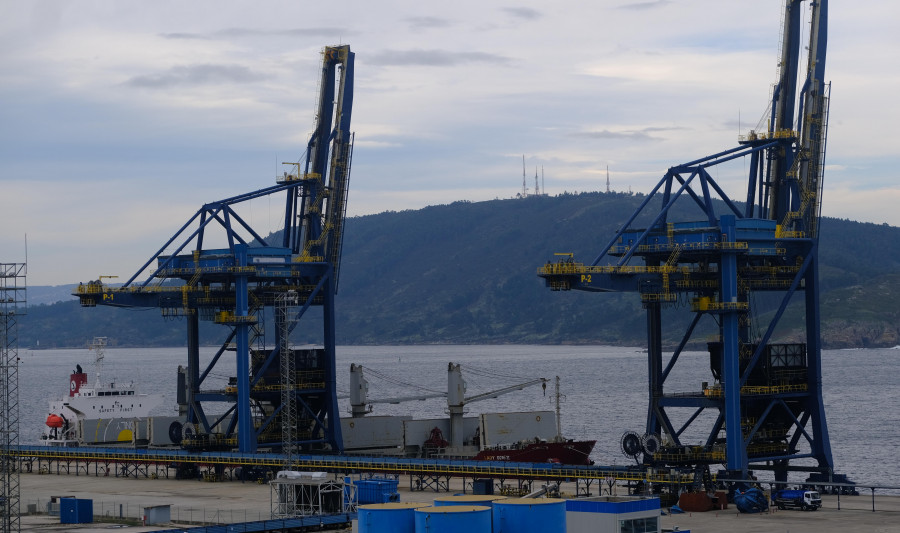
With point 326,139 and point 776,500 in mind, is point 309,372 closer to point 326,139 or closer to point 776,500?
point 326,139

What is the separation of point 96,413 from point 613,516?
72.9 m

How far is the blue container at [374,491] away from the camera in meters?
63.7

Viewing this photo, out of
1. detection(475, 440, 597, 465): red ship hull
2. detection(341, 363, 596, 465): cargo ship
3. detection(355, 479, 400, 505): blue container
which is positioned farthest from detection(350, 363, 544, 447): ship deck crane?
detection(355, 479, 400, 505): blue container

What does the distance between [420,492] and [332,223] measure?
24710 millimetres

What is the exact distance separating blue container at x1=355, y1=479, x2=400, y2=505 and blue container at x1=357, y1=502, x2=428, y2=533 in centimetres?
1277

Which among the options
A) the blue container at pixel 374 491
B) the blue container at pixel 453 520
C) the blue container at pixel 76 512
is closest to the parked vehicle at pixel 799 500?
the blue container at pixel 374 491

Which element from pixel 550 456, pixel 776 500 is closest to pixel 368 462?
pixel 550 456

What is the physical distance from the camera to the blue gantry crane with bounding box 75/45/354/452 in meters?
88.7

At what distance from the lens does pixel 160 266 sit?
90.0 meters

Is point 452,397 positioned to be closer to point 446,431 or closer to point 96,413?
point 446,431

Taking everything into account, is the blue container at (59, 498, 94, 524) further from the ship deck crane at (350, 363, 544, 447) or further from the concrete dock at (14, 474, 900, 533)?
the ship deck crane at (350, 363, 544, 447)

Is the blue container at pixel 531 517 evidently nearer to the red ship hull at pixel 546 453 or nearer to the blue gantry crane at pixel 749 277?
the blue gantry crane at pixel 749 277

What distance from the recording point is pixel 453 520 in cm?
4797

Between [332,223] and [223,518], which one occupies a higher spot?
[332,223]
